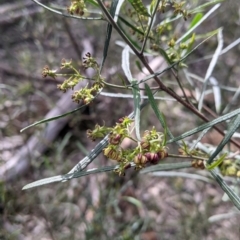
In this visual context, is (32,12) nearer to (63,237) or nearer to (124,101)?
(124,101)

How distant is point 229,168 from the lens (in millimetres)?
917

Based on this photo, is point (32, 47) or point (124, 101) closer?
point (124, 101)

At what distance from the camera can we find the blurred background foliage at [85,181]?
5.04ft

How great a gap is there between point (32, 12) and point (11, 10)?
15cm

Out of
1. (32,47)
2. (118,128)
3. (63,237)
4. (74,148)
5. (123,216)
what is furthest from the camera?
(32,47)

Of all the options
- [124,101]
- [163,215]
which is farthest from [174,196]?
[124,101]

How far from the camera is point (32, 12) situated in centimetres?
260

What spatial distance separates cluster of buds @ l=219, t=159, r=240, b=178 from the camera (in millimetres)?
911

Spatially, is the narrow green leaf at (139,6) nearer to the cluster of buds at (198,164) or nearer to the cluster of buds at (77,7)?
the cluster of buds at (77,7)

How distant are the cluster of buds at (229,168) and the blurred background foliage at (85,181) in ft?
1.52

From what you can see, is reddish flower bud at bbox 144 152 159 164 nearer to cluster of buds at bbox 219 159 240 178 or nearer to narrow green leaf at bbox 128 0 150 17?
narrow green leaf at bbox 128 0 150 17

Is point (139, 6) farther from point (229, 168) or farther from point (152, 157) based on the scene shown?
point (229, 168)

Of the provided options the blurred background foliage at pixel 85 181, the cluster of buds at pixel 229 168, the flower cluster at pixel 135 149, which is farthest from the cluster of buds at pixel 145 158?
the blurred background foliage at pixel 85 181

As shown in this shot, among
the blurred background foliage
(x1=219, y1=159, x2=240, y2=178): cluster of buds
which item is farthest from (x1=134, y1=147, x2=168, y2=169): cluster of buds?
the blurred background foliage
